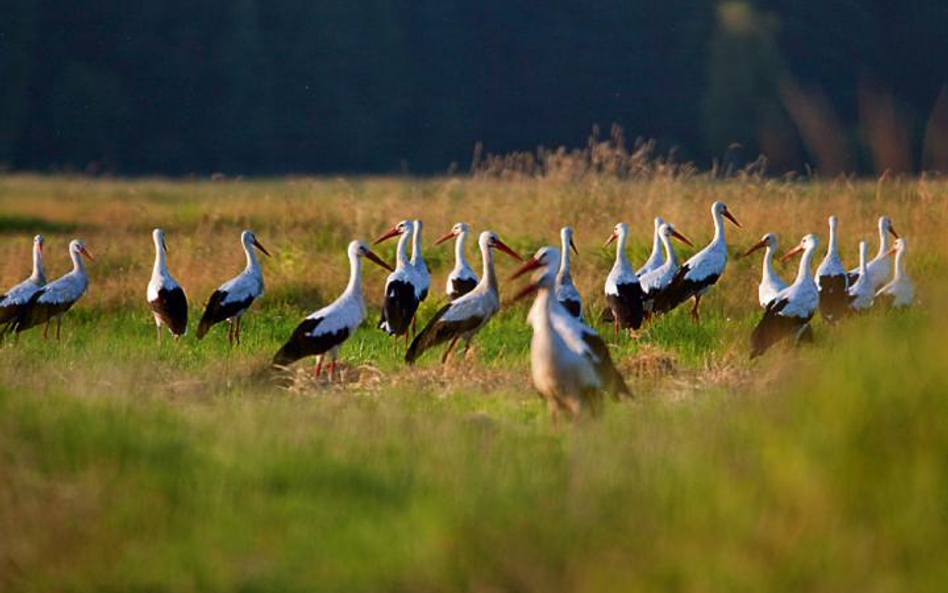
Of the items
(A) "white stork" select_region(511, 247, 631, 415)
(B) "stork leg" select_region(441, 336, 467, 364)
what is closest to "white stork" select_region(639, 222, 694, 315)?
(B) "stork leg" select_region(441, 336, 467, 364)

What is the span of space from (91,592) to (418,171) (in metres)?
45.0

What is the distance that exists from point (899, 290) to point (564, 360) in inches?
226

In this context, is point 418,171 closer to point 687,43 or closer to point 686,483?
point 687,43

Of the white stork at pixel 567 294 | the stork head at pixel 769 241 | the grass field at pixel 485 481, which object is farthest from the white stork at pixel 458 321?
the stork head at pixel 769 241

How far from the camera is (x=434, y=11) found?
5444cm

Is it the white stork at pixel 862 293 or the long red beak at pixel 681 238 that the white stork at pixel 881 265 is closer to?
the white stork at pixel 862 293

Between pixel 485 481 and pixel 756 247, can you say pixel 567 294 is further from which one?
pixel 485 481

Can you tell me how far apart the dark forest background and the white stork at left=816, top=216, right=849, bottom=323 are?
31.8m

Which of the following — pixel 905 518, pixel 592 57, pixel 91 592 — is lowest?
pixel 91 592

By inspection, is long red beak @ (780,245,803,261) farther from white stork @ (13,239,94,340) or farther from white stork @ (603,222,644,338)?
white stork @ (13,239,94,340)

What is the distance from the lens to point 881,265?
45.9 ft

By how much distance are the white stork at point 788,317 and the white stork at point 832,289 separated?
0.99m

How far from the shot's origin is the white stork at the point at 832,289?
12727 millimetres

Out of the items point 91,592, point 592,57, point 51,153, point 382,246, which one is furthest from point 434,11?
point 91,592
